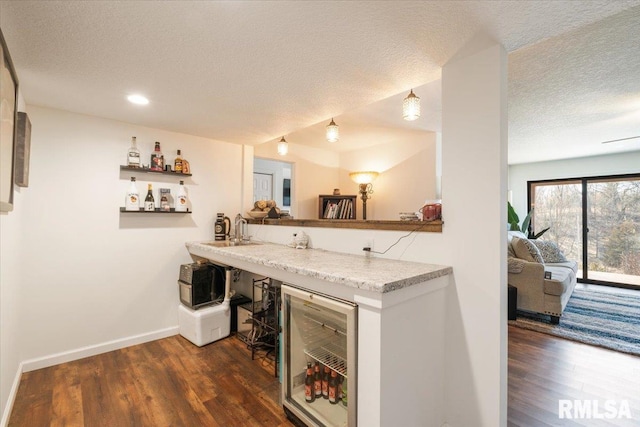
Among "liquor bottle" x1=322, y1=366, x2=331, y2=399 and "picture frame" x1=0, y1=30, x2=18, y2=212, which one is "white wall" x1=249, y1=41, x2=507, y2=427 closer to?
"liquor bottle" x1=322, y1=366, x2=331, y2=399

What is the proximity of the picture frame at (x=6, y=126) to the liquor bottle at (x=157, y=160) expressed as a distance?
1.13 metres

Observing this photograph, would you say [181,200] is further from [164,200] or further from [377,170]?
[377,170]

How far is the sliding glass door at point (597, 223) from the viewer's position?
463 cm

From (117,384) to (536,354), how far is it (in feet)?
11.2

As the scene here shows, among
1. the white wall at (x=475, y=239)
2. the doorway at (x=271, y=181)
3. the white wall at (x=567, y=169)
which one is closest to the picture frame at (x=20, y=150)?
the white wall at (x=475, y=239)

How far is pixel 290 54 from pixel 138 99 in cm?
137

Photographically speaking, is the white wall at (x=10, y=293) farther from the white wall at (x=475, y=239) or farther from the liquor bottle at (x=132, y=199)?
the white wall at (x=475, y=239)

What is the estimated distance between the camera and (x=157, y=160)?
279cm

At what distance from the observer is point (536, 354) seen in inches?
98.3

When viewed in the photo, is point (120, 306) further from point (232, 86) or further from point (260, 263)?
point (232, 86)

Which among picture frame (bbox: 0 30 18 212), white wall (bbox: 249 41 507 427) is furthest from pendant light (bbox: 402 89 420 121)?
picture frame (bbox: 0 30 18 212)

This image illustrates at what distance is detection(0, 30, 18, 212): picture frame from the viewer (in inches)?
51.2

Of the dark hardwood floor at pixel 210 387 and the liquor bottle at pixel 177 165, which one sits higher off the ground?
the liquor bottle at pixel 177 165

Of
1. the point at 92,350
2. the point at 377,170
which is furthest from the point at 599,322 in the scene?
the point at 92,350
